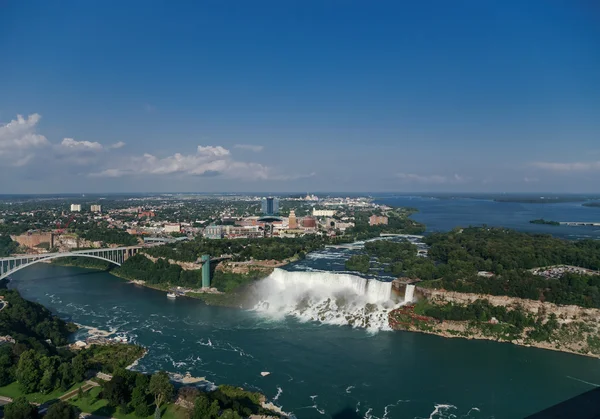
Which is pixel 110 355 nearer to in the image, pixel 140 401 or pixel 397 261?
pixel 140 401

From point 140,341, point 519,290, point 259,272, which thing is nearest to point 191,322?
point 140,341

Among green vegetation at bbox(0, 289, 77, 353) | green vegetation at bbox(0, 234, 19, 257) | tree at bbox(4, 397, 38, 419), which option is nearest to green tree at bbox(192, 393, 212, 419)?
tree at bbox(4, 397, 38, 419)

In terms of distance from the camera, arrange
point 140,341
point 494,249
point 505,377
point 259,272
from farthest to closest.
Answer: point 494,249, point 259,272, point 140,341, point 505,377

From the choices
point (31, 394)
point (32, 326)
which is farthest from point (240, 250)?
point (31, 394)

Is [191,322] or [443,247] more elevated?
[443,247]

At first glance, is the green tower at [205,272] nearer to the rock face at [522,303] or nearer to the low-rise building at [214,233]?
the rock face at [522,303]

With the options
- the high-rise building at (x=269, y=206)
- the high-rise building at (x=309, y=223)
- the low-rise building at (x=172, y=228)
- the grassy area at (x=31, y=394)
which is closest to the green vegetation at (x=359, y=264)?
the grassy area at (x=31, y=394)

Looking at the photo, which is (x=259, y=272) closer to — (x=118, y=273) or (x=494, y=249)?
(x=118, y=273)

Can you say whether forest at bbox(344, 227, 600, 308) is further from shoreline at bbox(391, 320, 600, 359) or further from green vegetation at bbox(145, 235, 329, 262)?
green vegetation at bbox(145, 235, 329, 262)
